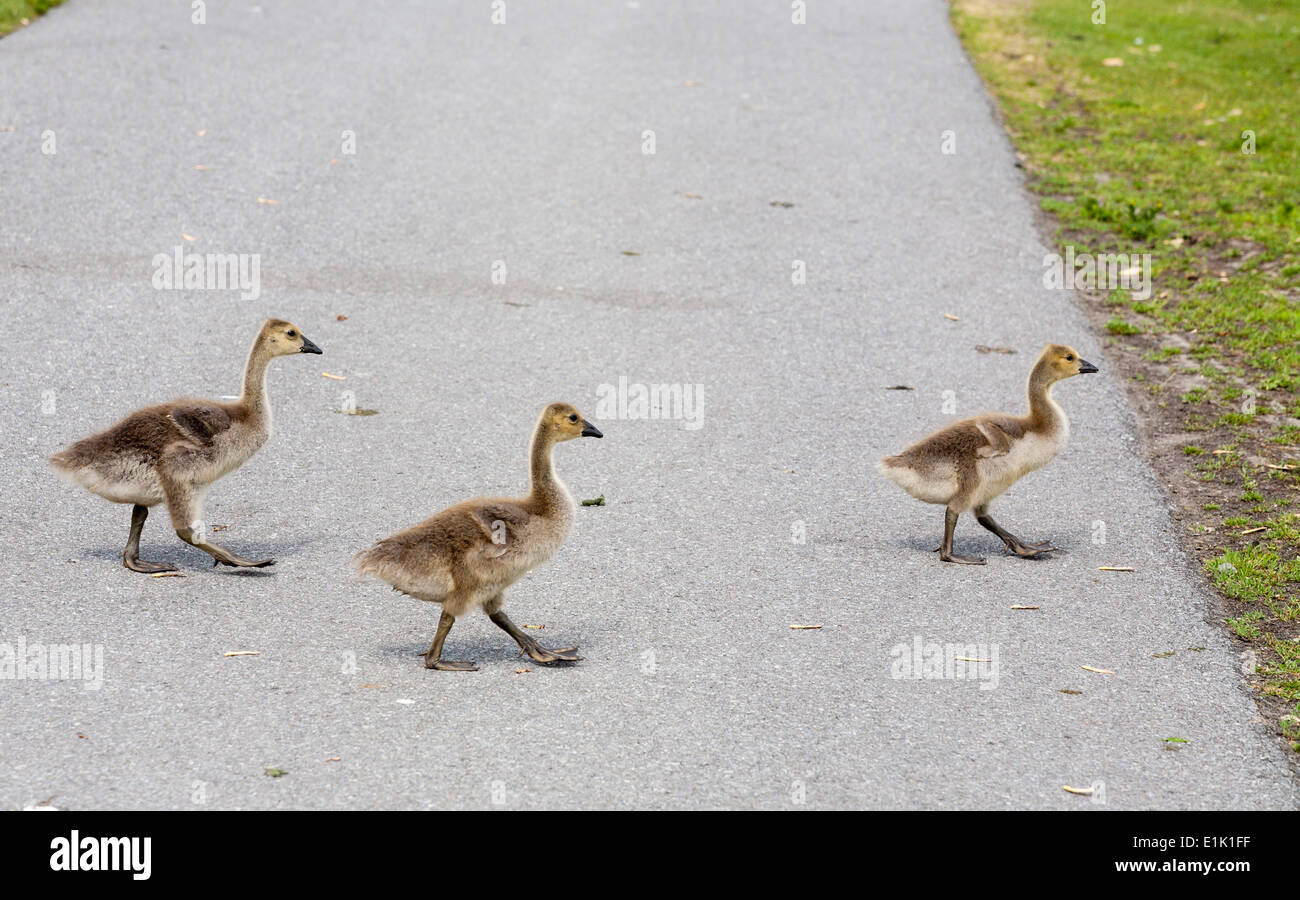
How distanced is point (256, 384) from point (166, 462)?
69 cm

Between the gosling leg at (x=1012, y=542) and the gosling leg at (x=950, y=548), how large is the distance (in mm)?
164

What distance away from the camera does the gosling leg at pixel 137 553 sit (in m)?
6.70

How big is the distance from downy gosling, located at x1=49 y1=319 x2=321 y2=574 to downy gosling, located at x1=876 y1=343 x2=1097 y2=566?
3.36 m

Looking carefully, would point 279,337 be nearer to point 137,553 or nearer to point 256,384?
point 256,384

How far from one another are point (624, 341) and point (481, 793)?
5466 mm

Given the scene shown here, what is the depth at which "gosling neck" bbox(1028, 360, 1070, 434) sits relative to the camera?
301 inches

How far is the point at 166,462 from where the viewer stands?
263 inches

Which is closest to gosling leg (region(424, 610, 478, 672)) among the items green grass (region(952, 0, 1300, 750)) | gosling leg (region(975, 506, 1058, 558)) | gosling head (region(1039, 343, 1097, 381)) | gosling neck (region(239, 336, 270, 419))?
gosling neck (region(239, 336, 270, 419))

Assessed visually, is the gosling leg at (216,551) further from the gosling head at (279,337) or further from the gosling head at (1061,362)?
the gosling head at (1061,362)

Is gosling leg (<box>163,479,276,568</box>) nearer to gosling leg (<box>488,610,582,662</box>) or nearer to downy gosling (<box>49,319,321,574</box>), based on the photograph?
downy gosling (<box>49,319,321,574</box>)

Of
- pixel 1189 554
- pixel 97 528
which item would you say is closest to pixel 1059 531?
pixel 1189 554

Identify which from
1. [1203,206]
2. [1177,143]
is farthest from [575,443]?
[1177,143]

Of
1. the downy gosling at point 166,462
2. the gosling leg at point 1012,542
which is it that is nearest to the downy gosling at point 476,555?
the downy gosling at point 166,462

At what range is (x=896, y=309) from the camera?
10.8 meters
